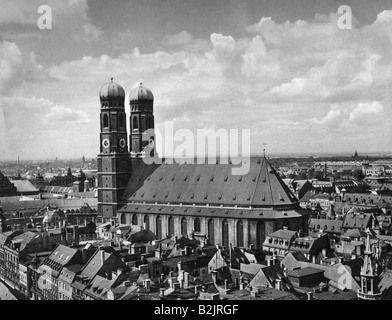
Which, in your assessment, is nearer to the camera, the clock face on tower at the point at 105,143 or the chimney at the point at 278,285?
the chimney at the point at 278,285

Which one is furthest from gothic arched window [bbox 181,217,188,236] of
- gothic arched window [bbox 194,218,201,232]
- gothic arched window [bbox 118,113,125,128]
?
gothic arched window [bbox 118,113,125,128]

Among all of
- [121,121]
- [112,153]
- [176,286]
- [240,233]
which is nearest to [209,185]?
[240,233]

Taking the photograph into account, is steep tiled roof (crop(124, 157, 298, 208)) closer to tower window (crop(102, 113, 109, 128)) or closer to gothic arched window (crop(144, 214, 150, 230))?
gothic arched window (crop(144, 214, 150, 230))

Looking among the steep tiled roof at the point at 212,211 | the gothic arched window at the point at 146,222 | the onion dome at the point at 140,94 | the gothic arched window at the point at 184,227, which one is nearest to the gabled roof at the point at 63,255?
the gothic arched window at the point at 146,222

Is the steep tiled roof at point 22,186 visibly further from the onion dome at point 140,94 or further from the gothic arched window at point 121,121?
the gothic arched window at point 121,121

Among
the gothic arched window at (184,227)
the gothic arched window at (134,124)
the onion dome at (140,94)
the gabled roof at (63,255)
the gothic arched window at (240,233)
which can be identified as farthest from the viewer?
the gothic arched window at (134,124)

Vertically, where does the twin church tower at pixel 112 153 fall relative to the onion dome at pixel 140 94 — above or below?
below

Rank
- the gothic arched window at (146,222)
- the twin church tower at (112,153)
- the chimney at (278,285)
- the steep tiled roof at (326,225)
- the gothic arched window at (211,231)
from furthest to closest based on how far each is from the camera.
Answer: the twin church tower at (112,153)
the steep tiled roof at (326,225)
the gothic arched window at (146,222)
the gothic arched window at (211,231)
the chimney at (278,285)
